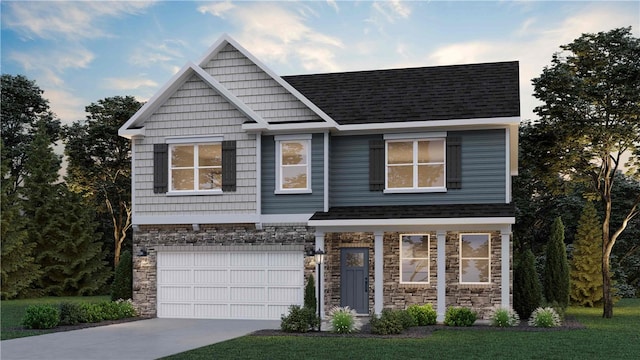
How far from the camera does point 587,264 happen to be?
29891 mm

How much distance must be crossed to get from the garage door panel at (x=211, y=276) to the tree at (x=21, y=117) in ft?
65.9

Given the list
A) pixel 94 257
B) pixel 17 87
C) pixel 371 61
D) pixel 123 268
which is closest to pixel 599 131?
pixel 371 61

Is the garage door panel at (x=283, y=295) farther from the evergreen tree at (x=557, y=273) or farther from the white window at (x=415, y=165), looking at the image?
the evergreen tree at (x=557, y=273)

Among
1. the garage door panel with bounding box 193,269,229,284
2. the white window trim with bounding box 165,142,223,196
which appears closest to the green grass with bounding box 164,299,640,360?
the garage door panel with bounding box 193,269,229,284

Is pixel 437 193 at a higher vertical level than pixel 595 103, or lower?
lower

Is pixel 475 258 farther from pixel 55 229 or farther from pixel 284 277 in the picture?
pixel 55 229

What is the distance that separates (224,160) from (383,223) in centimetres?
506

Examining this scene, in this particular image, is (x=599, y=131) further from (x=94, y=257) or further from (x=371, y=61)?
(x=94, y=257)

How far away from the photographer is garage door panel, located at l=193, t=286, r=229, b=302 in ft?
76.7

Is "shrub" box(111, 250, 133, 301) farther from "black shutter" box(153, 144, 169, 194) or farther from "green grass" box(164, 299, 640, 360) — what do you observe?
"green grass" box(164, 299, 640, 360)

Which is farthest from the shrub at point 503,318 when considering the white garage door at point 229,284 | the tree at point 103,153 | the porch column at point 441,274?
the tree at point 103,153

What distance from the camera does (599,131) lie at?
910 inches

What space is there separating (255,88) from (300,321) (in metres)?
7.90

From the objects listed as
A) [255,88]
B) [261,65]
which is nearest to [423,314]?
[255,88]
